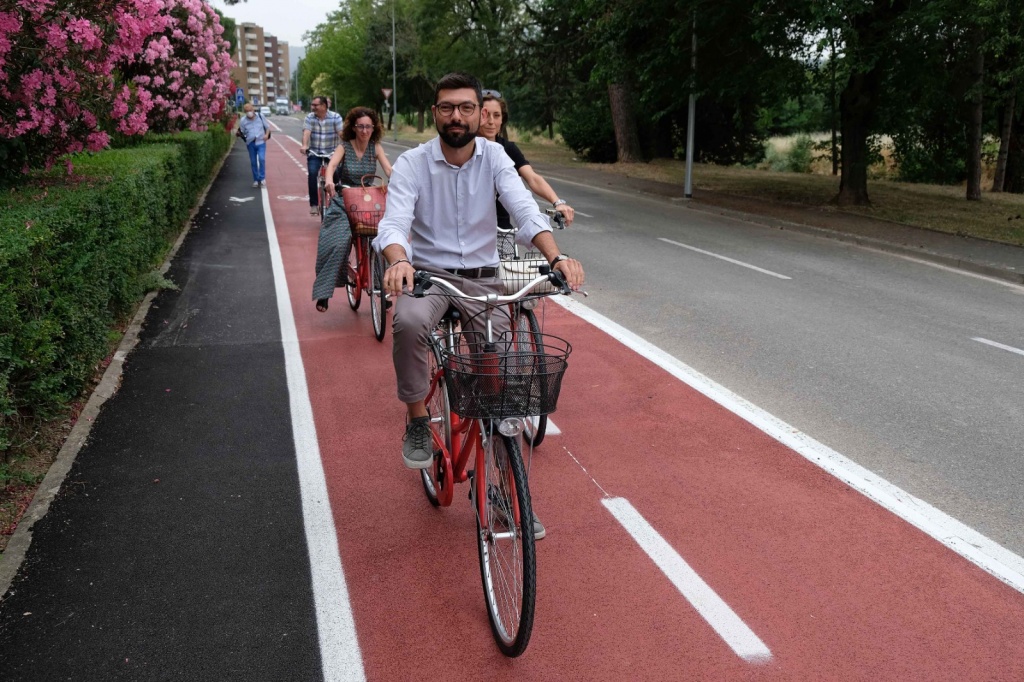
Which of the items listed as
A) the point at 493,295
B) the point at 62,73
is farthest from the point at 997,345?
the point at 62,73

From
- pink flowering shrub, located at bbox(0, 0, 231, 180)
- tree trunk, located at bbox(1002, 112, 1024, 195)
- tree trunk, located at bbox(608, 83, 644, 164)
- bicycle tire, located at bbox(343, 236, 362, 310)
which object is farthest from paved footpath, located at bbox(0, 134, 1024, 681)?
tree trunk, located at bbox(608, 83, 644, 164)

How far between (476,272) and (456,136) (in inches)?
24.3

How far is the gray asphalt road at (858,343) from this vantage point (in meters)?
5.18

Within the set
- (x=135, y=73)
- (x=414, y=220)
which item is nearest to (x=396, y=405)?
(x=414, y=220)

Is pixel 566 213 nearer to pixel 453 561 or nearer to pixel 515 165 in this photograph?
pixel 515 165

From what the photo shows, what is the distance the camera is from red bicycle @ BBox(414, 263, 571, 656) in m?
3.02

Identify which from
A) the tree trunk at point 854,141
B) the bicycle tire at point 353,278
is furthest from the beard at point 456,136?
the tree trunk at point 854,141

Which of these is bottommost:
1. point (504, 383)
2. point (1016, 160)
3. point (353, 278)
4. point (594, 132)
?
point (353, 278)

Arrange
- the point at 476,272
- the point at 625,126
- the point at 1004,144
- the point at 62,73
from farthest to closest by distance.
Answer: the point at 625,126, the point at 1004,144, the point at 62,73, the point at 476,272

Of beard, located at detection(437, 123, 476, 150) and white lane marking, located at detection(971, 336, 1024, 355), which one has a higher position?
beard, located at detection(437, 123, 476, 150)

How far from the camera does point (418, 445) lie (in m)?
4.09

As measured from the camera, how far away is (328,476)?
4.96 metres

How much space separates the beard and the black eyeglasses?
1.9 inches

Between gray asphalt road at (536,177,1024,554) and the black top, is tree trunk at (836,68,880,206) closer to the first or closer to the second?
gray asphalt road at (536,177,1024,554)
